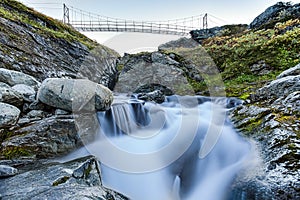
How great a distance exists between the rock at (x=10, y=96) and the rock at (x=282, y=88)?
210 inches

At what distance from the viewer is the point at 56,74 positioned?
727cm

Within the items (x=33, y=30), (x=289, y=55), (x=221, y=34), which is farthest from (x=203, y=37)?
(x=33, y=30)

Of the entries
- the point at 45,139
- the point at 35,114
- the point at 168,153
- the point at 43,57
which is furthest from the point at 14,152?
the point at 43,57

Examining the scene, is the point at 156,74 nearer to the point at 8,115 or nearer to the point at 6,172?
the point at 8,115

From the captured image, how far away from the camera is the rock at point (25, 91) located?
14.7ft

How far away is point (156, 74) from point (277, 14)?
12.5 metres

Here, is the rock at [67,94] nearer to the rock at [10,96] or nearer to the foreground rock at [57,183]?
the rock at [10,96]

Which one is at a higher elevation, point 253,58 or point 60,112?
point 253,58

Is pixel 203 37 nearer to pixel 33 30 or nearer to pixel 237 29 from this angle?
pixel 237 29

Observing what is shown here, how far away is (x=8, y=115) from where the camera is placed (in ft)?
12.2

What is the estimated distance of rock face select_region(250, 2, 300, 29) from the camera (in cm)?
1485

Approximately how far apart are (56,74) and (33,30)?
255cm

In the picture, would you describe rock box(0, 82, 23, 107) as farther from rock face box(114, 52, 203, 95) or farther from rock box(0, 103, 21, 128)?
rock face box(114, 52, 203, 95)

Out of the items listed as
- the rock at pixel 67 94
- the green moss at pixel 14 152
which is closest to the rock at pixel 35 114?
the rock at pixel 67 94
